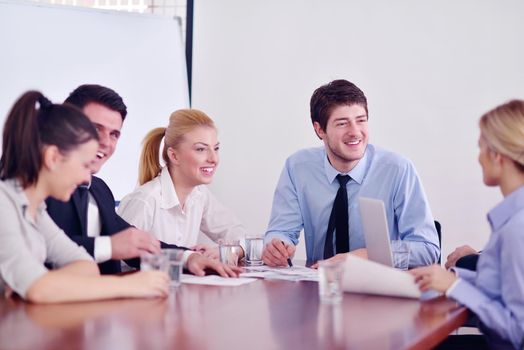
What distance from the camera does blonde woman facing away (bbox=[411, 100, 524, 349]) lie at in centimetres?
187

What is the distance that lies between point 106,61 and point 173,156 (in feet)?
3.69

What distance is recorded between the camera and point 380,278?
6.66 ft

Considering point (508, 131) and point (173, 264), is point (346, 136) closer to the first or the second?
point (508, 131)

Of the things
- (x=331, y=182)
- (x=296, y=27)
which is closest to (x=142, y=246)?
(x=331, y=182)

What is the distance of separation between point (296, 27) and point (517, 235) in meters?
2.85

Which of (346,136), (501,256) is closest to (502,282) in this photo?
(501,256)

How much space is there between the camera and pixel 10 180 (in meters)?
1.94

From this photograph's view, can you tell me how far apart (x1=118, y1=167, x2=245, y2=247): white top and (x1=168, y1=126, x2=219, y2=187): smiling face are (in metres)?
0.07

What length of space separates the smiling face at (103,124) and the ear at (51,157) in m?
0.82

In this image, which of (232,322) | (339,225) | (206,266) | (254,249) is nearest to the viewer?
(232,322)

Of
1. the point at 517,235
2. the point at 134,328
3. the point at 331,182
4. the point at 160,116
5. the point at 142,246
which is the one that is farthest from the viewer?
the point at 160,116

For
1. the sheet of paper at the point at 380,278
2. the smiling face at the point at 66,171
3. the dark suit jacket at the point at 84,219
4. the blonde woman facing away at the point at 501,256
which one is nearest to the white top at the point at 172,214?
the dark suit jacket at the point at 84,219

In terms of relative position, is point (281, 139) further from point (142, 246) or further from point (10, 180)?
point (10, 180)

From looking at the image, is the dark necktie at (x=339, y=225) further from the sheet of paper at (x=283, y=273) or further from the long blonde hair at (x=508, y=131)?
the long blonde hair at (x=508, y=131)
